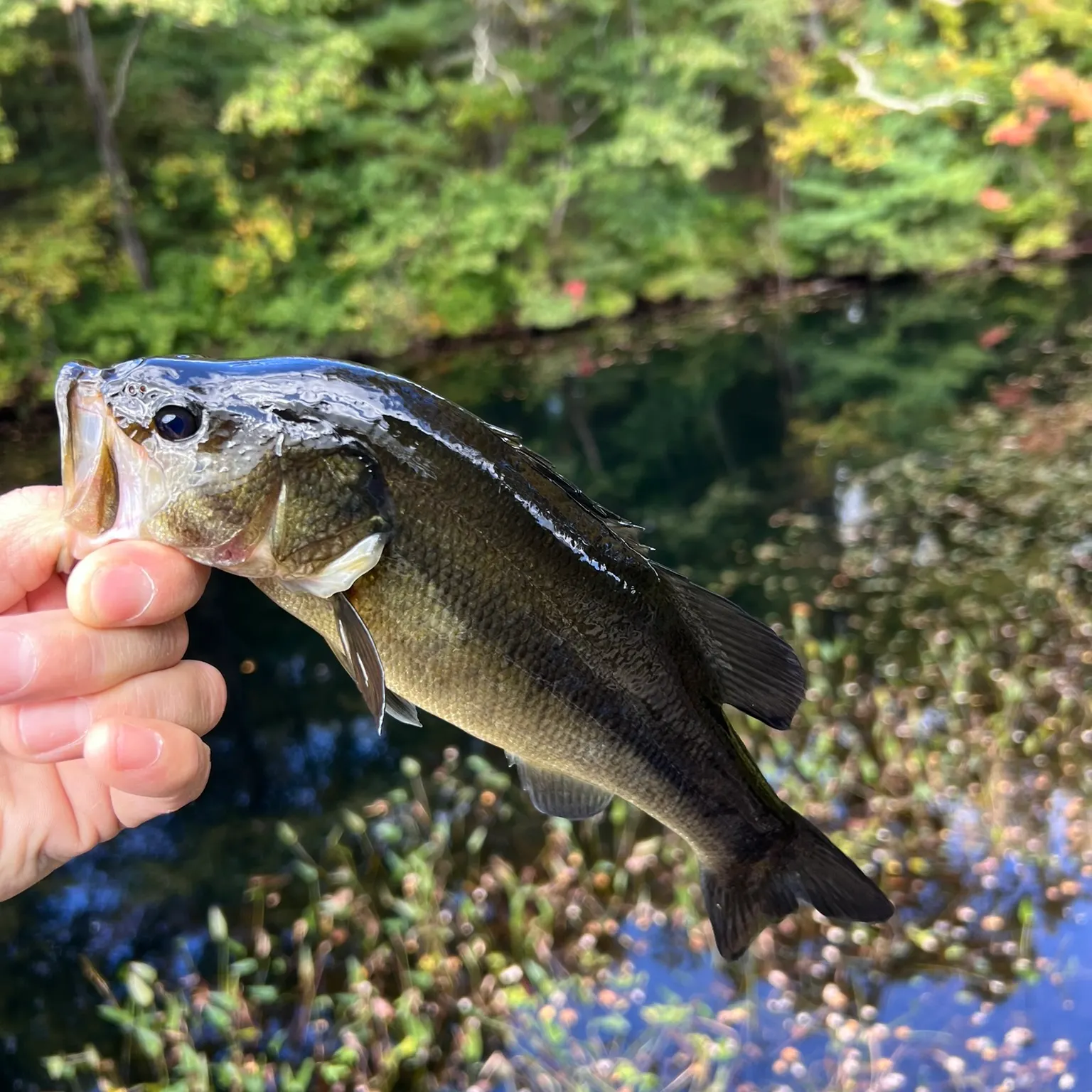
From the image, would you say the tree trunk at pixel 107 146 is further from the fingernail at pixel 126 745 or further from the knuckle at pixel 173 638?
the fingernail at pixel 126 745

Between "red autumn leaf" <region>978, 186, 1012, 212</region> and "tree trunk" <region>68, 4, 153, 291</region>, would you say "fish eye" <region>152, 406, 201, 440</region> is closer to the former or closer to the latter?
"tree trunk" <region>68, 4, 153, 291</region>

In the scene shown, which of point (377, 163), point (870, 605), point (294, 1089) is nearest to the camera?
point (294, 1089)

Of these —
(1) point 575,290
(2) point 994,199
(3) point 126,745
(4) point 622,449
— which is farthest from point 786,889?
(2) point 994,199

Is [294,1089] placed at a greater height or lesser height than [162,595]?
lesser

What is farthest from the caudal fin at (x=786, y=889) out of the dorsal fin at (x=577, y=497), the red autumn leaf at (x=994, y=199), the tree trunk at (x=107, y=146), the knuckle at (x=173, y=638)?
the red autumn leaf at (x=994, y=199)

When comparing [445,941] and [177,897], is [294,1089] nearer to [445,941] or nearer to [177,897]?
[445,941]

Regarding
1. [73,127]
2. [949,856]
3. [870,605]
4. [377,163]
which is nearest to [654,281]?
[377,163]
